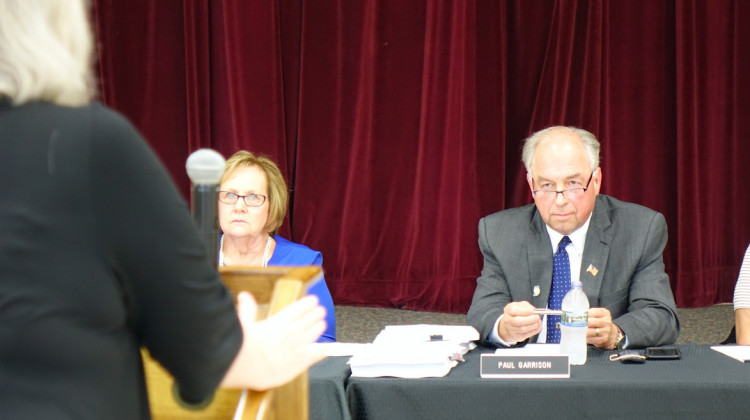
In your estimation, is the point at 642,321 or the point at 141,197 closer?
the point at 141,197

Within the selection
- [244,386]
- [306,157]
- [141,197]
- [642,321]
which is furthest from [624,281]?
[306,157]

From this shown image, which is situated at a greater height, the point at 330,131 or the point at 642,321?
the point at 330,131

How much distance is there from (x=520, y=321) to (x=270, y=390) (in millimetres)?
1580

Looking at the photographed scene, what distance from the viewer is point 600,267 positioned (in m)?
2.81

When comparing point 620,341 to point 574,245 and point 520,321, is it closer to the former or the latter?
point 520,321


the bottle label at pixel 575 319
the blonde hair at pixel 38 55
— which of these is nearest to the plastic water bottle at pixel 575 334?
the bottle label at pixel 575 319

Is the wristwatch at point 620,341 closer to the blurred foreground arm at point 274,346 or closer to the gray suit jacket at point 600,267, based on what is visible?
the gray suit jacket at point 600,267

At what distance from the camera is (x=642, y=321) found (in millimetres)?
2574

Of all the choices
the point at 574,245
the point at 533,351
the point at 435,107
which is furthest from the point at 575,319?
the point at 435,107

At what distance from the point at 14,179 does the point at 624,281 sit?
237 centimetres

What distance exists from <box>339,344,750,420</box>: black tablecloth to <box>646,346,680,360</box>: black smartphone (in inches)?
6.1

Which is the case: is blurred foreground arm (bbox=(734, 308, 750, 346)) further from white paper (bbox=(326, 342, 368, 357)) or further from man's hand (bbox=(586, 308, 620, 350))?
white paper (bbox=(326, 342, 368, 357))

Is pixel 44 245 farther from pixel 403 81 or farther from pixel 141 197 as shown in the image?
pixel 403 81

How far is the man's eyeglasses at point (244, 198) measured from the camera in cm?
311
